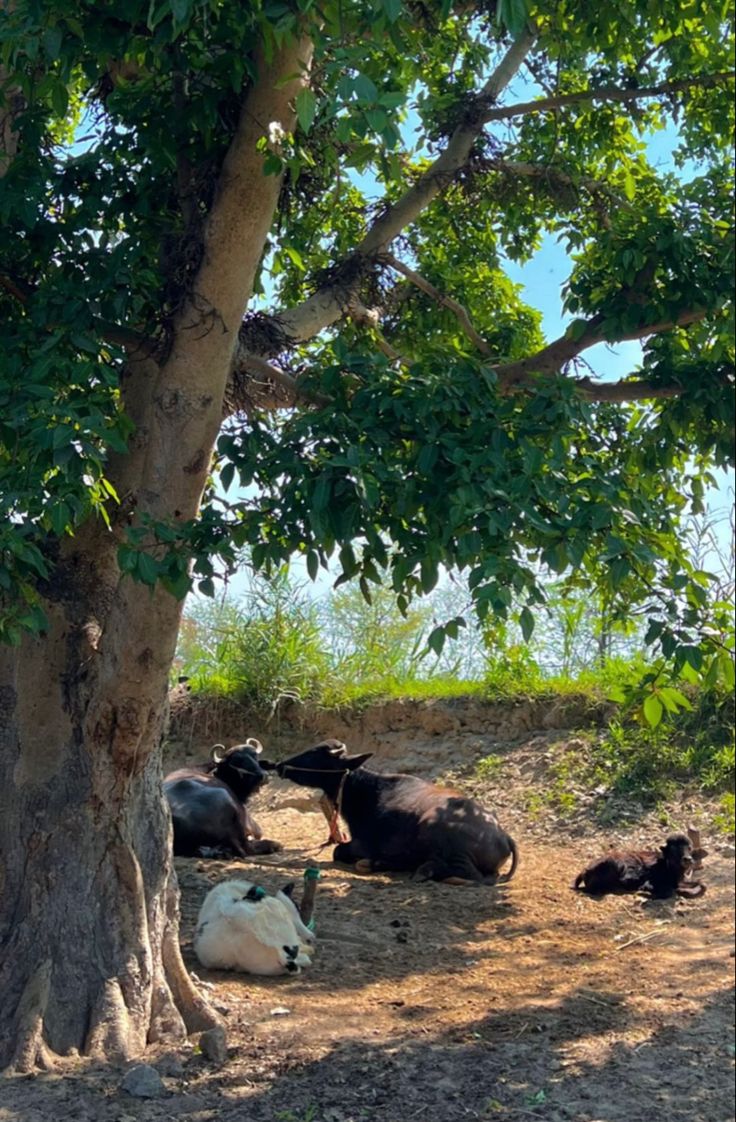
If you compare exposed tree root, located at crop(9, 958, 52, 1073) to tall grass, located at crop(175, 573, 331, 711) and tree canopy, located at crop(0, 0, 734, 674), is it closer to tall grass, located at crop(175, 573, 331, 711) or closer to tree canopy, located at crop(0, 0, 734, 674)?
tree canopy, located at crop(0, 0, 734, 674)

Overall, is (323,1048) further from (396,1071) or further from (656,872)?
(656,872)

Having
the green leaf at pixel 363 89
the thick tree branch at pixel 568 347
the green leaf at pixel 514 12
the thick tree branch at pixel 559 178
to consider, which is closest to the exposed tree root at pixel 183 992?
the thick tree branch at pixel 568 347

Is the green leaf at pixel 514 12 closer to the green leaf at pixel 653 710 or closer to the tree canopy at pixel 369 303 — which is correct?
the tree canopy at pixel 369 303

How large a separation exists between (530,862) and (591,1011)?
325 cm

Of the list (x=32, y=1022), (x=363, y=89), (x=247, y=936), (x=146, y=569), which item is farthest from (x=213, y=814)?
(x=363, y=89)

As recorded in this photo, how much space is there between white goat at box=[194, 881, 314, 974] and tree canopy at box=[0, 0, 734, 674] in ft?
6.70

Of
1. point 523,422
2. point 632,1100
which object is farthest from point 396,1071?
point 523,422

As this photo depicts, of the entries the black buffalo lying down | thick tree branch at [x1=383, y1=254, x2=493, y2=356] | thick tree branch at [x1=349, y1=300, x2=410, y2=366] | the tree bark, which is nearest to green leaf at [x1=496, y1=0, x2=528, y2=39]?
the tree bark

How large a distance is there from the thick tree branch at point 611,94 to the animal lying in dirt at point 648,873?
181 inches

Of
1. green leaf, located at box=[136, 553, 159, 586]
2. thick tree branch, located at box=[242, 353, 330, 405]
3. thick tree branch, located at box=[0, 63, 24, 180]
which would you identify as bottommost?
green leaf, located at box=[136, 553, 159, 586]

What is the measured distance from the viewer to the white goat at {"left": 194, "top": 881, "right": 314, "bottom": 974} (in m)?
6.38

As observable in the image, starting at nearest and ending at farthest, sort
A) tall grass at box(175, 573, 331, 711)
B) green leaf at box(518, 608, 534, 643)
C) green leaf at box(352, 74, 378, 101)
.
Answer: green leaf at box(352, 74, 378, 101) < green leaf at box(518, 608, 534, 643) < tall grass at box(175, 573, 331, 711)

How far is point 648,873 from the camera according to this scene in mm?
8516

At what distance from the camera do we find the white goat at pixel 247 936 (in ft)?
20.9
